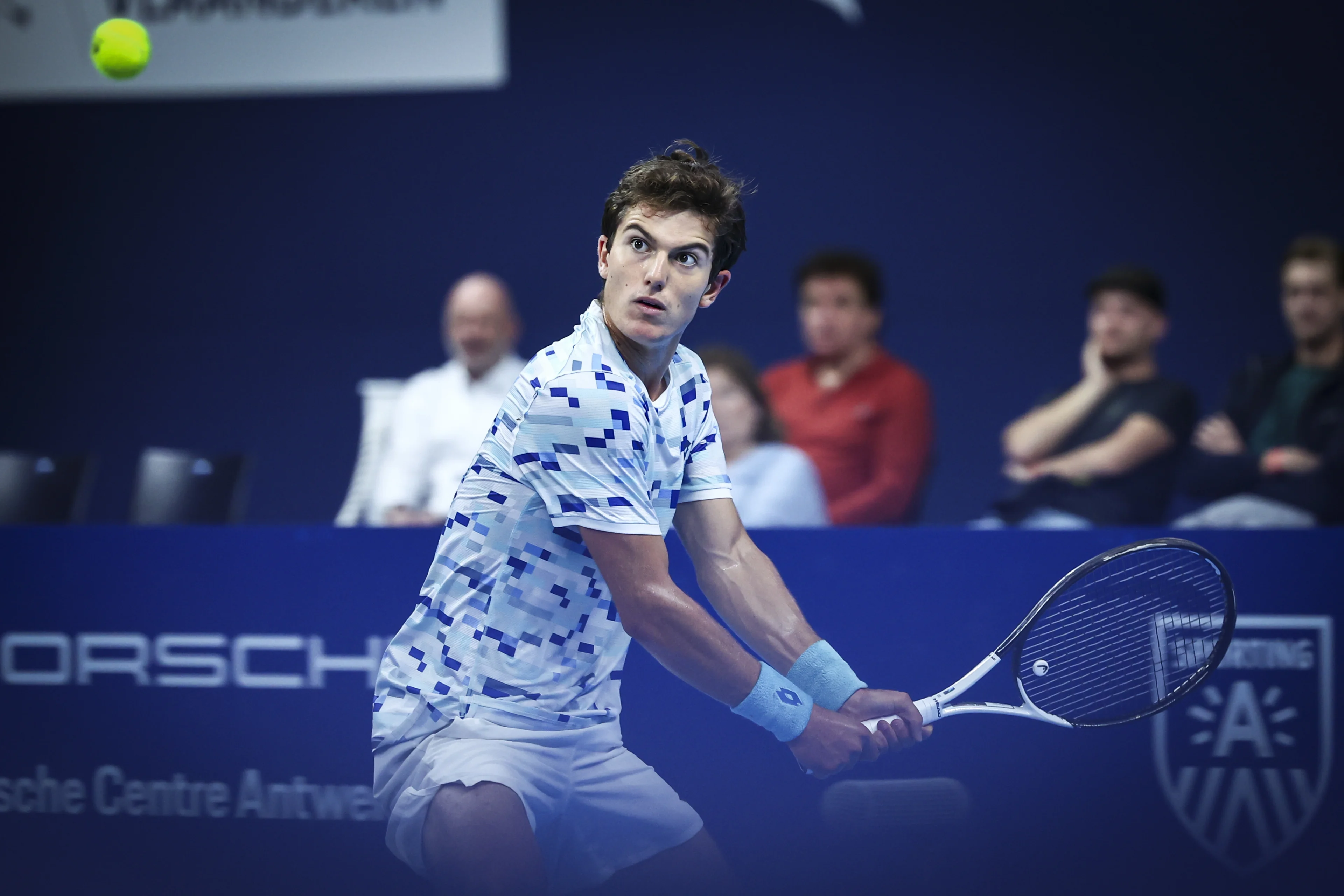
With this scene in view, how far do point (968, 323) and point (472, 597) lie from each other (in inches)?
199

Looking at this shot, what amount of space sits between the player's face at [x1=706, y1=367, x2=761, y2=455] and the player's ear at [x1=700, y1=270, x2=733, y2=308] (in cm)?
189

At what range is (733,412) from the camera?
425 centimetres

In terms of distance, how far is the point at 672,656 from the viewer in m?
2.13

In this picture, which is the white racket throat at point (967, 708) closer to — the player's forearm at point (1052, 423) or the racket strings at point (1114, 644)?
the racket strings at point (1114, 644)

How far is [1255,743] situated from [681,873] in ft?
5.40

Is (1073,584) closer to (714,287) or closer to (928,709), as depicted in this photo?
(928,709)

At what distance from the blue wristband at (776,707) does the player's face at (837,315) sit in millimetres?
2944

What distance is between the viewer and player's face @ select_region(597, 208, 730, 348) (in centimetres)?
214

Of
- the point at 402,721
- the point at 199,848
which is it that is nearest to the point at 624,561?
the point at 402,721

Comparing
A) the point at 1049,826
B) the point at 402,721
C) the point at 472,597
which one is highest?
the point at 472,597

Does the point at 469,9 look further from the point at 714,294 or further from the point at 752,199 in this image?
the point at 714,294

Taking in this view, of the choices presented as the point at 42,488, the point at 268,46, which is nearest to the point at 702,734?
the point at 42,488

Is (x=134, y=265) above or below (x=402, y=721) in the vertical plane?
above

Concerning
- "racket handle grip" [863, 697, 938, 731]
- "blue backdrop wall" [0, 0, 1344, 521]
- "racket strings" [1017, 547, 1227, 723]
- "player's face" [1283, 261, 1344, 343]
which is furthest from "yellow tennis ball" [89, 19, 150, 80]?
"blue backdrop wall" [0, 0, 1344, 521]
